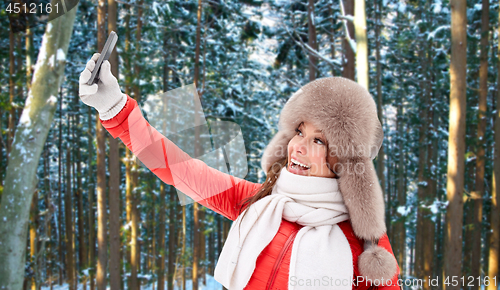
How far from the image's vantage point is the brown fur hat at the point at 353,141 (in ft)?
5.96

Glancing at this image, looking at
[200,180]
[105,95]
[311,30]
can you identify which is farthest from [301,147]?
[311,30]

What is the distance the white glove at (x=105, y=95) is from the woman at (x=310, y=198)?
0.03 metres

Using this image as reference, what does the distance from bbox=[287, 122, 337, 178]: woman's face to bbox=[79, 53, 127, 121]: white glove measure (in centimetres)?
98

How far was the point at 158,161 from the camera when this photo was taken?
5.65 ft

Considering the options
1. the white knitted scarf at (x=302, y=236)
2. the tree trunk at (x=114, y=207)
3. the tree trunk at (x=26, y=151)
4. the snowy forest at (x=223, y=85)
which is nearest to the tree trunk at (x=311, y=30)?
the snowy forest at (x=223, y=85)

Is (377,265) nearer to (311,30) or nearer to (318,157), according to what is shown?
(318,157)

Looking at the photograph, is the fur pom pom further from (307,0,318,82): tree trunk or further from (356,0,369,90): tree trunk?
(307,0,318,82): tree trunk

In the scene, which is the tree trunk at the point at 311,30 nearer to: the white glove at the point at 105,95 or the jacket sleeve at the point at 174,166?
the jacket sleeve at the point at 174,166

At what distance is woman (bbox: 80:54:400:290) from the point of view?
1.70m

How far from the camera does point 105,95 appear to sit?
1586 millimetres

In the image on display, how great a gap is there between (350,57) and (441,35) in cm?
819

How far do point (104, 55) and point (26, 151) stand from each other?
12.7ft

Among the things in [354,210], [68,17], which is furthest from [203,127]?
[68,17]

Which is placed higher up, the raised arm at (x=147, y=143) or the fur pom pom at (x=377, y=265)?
the raised arm at (x=147, y=143)
